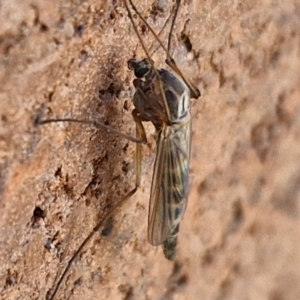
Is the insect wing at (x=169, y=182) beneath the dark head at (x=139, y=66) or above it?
beneath

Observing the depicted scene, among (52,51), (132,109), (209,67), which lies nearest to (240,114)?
(209,67)

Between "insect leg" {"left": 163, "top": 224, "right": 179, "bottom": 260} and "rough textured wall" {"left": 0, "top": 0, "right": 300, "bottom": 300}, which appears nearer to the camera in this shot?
"rough textured wall" {"left": 0, "top": 0, "right": 300, "bottom": 300}

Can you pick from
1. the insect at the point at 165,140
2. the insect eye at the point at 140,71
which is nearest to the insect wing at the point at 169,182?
the insect at the point at 165,140

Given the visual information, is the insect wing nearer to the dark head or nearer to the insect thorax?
the insect thorax

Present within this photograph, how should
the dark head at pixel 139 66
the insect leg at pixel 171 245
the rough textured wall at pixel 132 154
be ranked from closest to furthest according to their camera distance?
1. the rough textured wall at pixel 132 154
2. the dark head at pixel 139 66
3. the insect leg at pixel 171 245

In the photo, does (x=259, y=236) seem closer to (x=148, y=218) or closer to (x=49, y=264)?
(x=148, y=218)

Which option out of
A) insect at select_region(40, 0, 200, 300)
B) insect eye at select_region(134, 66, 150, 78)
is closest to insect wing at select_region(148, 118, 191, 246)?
insect at select_region(40, 0, 200, 300)

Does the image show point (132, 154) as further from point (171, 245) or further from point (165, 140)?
point (171, 245)

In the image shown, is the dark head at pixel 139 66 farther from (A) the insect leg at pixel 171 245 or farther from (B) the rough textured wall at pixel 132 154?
(A) the insect leg at pixel 171 245
